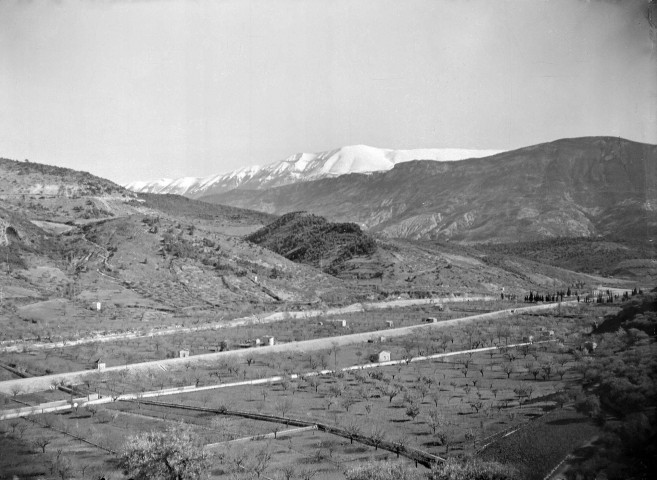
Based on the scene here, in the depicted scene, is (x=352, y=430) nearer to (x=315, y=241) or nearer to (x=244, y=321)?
(x=244, y=321)

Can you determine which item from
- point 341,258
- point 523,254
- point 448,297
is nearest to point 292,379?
point 448,297

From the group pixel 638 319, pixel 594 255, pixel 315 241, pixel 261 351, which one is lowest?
pixel 261 351

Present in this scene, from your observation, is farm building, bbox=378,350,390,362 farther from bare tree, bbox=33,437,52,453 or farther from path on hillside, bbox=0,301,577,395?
bare tree, bbox=33,437,52,453

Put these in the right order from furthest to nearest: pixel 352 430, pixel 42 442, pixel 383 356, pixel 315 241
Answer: pixel 315 241
pixel 383 356
pixel 352 430
pixel 42 442

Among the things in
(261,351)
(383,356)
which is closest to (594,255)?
(383,356)

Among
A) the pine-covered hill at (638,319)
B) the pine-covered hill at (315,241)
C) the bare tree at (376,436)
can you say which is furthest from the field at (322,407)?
the pine-covered hill at (315,241)
